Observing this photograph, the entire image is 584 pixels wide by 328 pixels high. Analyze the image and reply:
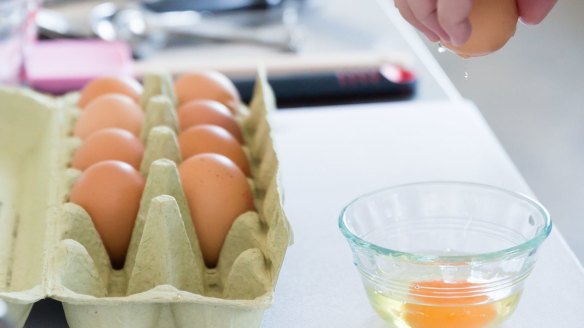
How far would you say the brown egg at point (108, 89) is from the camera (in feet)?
4.40

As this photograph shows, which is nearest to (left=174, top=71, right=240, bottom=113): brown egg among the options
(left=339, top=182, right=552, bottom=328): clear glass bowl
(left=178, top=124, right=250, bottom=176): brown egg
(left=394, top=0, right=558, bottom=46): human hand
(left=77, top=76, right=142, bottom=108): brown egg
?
(left=77, top=76, right=142, bottom=108): brown egg

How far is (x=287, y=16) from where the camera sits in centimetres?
195

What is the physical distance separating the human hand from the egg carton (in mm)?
211

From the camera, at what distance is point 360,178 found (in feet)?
4.26

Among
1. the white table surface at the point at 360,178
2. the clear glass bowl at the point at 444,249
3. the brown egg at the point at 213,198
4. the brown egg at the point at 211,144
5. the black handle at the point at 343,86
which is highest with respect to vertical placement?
the clear glass bowl at the point at 444,249

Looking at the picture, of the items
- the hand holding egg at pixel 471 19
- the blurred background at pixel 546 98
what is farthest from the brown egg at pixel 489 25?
the blurred background at pixel 546 98

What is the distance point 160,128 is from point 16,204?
0.63ft

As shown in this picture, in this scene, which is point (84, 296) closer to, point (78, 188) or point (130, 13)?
point (78, 188)

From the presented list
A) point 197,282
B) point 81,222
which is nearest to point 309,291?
point 197,282

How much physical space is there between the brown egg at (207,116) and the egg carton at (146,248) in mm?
19

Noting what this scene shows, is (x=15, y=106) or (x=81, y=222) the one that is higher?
(x=81, y=222)

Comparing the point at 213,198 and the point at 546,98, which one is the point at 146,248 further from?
the point at 546,98

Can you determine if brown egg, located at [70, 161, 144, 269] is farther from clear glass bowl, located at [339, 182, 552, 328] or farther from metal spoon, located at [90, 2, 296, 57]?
metal spoon, located at [90, 2, 296, 57]

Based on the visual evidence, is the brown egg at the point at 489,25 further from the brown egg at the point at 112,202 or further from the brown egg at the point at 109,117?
the brown egg at the point at 109,117
